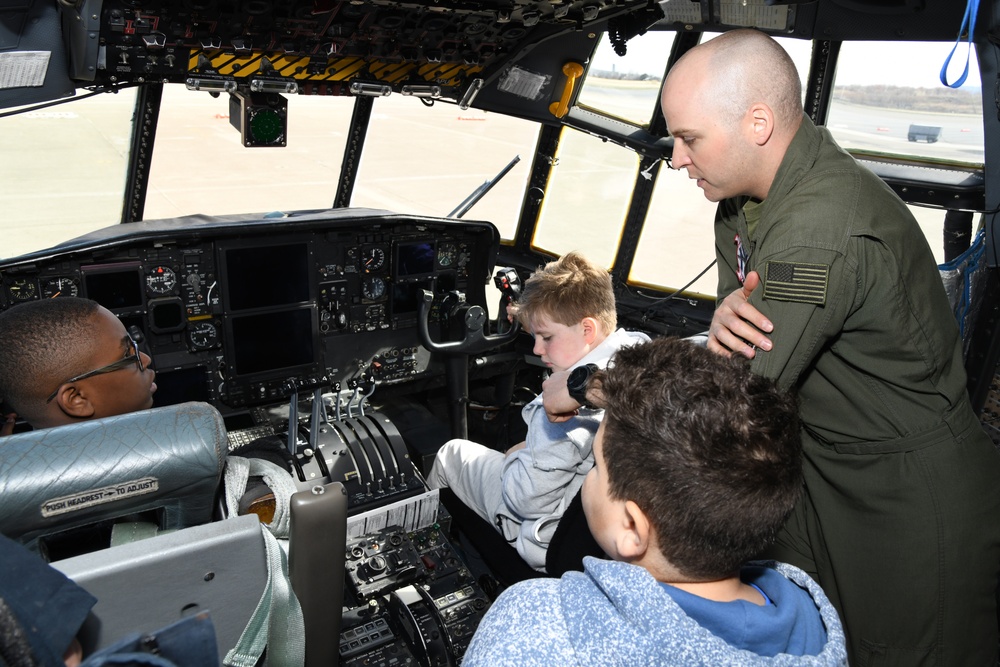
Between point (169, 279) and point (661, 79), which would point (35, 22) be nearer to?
point (169, 279)

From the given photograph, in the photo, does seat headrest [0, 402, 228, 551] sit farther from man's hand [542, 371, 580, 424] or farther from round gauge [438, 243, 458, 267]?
round gauge [438, 243, 458, 267]

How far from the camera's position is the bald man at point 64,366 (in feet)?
5.65

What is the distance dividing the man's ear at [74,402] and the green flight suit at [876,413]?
1.52m

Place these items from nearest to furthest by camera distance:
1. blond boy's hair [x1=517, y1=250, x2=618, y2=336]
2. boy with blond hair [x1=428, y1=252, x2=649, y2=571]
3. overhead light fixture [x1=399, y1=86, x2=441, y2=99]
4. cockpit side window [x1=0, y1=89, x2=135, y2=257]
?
boy with blond hair [x1=428, y1=252, x2=649, y2=571] < blond boy's hair [x1=517, y1=250, x2=618, y2=336] < cockpit side window [x1=0, y1=89, x2=135, y2=257] < overhead light fixture [x1=399, y1=86, x2=441, y2=99]

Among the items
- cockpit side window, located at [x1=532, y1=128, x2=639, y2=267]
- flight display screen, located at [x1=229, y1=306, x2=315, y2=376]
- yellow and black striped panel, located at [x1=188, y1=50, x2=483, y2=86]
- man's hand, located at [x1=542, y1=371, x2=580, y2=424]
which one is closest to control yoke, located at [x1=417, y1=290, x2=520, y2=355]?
flight display screen, located at [x1=229, y1=306, x2=315, y2=376]

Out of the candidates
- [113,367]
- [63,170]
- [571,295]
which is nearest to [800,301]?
[571,295]

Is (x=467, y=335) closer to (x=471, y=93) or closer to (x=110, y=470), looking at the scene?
(x=471, y=93)

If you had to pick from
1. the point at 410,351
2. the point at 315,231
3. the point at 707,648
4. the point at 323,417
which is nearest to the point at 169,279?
the point at 315,231

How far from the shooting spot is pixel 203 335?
3689mm

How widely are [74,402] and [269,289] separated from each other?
2.07 metres

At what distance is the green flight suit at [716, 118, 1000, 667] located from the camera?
1435 mm

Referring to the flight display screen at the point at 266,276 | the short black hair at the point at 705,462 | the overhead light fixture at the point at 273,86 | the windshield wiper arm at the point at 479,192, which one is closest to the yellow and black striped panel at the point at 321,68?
the overhead light fixture at the point at 273,86

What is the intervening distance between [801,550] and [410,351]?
288cm

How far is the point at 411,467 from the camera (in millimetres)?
3123
